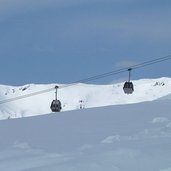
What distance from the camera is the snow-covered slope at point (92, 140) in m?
8.75

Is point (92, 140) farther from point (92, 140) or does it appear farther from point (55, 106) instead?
point (55, 106)

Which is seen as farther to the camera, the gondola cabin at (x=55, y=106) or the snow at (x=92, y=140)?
the gondola cabin at (x=55, y=106)

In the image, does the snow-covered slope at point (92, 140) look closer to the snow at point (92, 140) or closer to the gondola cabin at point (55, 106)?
the snow at point (92, 140)

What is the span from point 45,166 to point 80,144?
161 centimetres

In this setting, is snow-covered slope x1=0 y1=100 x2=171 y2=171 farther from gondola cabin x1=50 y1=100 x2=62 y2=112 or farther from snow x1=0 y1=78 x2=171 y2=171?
gondola cabin x1=50 y1=100 x2=62 y2=112

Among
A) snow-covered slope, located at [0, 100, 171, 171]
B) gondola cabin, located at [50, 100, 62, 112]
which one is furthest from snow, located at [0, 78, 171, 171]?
gondola cabin, located at [50, 100, 62, 112]

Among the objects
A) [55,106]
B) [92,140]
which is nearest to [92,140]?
[92,140]

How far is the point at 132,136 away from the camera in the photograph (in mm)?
10500

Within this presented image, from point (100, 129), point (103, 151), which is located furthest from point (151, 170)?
point (100, 129)

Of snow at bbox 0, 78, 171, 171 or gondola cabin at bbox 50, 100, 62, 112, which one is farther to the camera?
gondola cabin at bbox 50, 100, 62, 112

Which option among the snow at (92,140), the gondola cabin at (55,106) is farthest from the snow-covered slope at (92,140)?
the gondola cabin at (55,106)

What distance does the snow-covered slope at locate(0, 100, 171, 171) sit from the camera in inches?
344

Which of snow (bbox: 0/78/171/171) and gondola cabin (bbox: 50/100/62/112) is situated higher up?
gondola cabin (bbox: 50/100/62/112)

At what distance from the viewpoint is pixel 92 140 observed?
34.7ft
